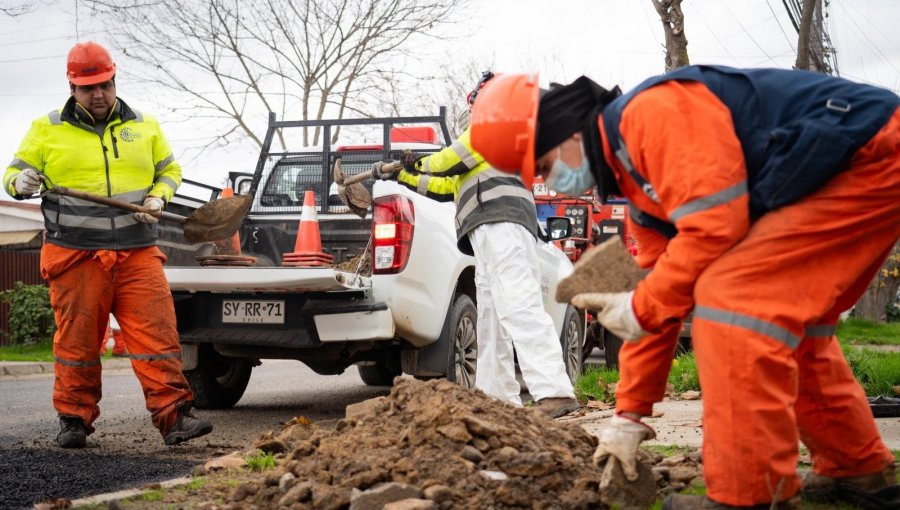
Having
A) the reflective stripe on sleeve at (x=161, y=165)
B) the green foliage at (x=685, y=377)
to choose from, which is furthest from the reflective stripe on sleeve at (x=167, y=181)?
the green foliage at (x=685, y=377)

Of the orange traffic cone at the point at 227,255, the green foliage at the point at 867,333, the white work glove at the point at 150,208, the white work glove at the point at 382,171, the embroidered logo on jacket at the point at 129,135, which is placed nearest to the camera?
the white work glove at the point at 150,208

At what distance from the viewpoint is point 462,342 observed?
23.5 feet

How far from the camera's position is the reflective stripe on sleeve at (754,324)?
276 centimetres

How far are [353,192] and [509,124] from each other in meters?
4.31

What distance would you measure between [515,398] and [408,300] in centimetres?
91

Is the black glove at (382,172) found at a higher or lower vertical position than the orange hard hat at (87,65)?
lower

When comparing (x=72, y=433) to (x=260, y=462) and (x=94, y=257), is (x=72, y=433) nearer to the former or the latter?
(x=94, y=257)

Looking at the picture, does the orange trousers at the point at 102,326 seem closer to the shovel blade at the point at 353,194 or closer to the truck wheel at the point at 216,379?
the truck wheel at the point at 216,379

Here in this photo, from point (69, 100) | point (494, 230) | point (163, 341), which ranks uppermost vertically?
point (69, 100)

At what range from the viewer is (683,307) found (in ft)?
9.60

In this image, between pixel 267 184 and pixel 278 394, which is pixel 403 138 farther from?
pixel 278 394

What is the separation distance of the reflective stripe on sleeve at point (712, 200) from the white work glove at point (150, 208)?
3.97 m

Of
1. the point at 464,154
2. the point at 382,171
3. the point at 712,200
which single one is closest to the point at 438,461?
the point at 712,200

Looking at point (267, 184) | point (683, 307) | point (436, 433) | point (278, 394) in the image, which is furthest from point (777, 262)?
point (278, 394)
